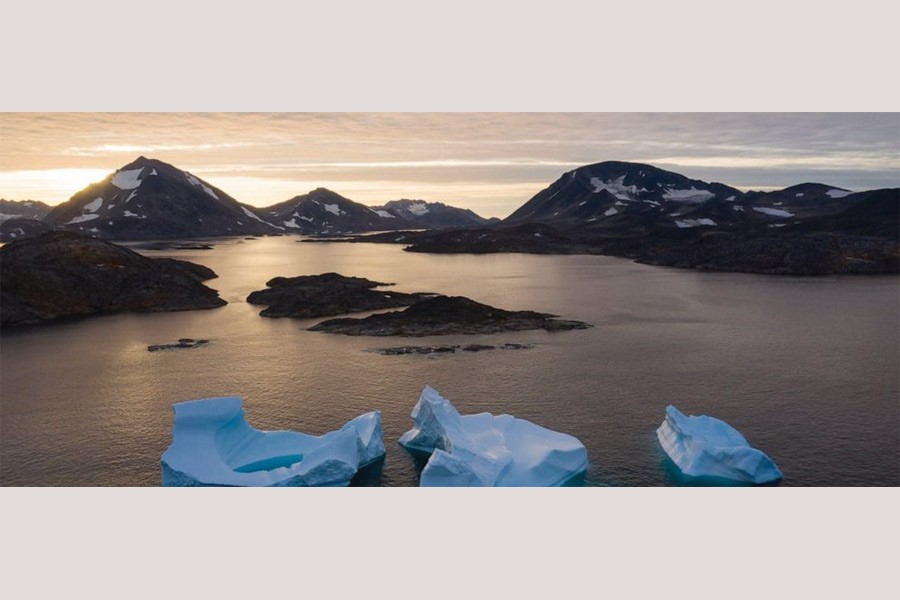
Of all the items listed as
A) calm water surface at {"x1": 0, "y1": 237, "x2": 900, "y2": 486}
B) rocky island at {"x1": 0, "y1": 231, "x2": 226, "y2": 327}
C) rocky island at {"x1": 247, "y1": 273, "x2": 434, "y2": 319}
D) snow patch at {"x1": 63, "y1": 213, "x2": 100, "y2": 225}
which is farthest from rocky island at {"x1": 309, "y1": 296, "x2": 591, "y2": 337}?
snow patch at {"x1": 63, "y1": 213, "x2": 100, "y2": 225}

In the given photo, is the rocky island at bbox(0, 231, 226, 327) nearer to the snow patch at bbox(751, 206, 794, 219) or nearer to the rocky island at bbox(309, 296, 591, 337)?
the rocky island at bbox(309, 296, 591, 337)

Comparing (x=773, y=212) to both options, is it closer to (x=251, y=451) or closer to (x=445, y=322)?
(x=445, y=322)

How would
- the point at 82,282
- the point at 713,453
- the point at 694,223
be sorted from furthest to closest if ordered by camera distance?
the point at 694,223 → the point at 82,282 → the point at 713,453

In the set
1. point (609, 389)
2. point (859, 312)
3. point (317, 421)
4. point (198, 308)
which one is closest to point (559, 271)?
point (859, 312)

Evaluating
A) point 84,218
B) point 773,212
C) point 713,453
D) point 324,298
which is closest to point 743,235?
point 773,212

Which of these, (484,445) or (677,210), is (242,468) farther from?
(677,210)
